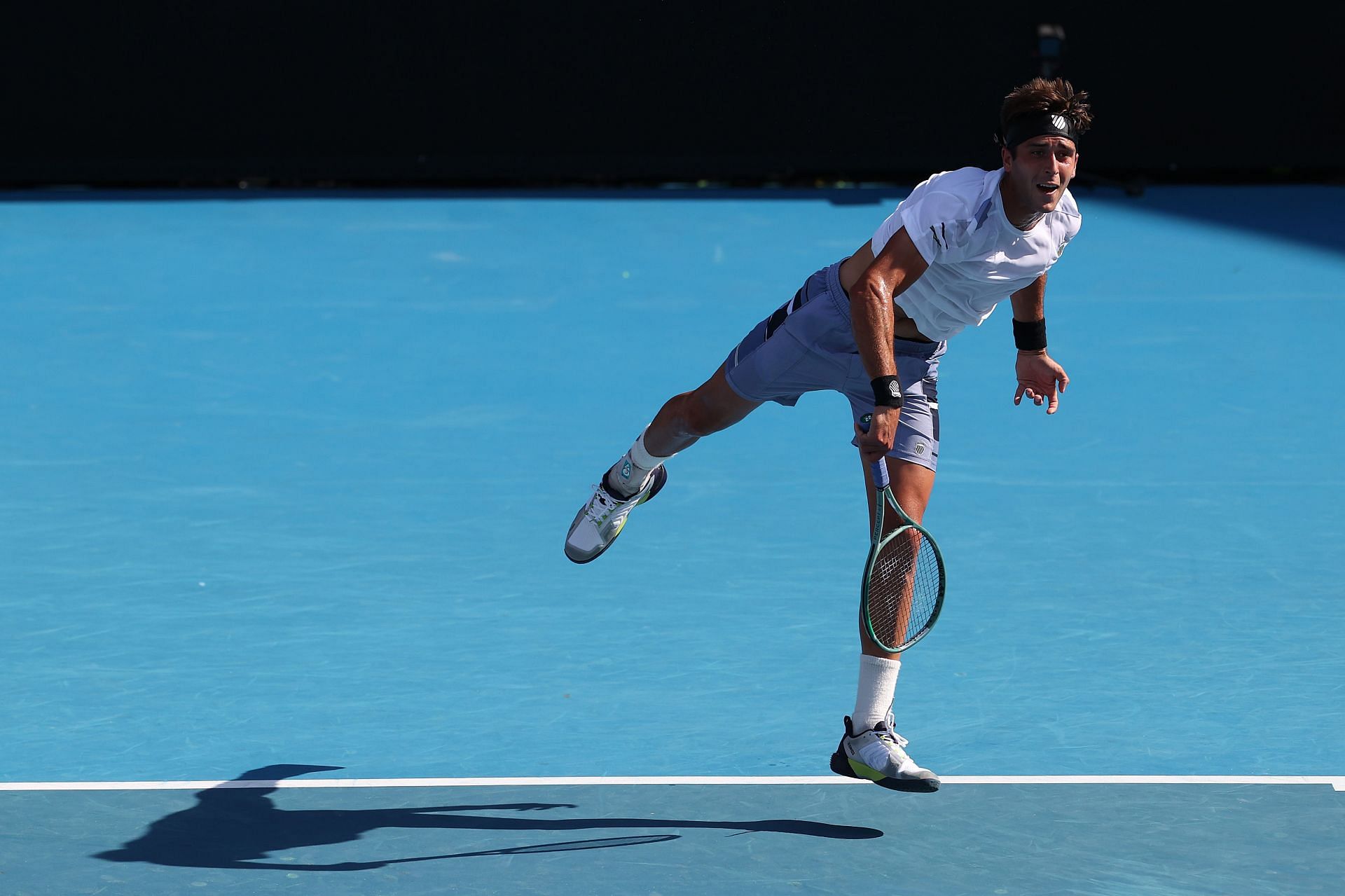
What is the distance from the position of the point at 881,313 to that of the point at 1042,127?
75 centimetres

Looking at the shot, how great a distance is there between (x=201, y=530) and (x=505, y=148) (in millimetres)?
9131

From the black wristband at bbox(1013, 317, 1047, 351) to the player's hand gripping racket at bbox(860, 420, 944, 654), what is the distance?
40.9 inches

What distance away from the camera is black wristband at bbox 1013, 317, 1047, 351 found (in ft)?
21.6

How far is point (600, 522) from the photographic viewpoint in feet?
23.9

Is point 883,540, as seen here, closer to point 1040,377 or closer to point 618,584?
point 1040,377

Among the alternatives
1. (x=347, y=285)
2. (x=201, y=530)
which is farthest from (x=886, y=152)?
(x=201, y=530)

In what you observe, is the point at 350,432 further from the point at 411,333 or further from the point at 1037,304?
the point at 1037,304

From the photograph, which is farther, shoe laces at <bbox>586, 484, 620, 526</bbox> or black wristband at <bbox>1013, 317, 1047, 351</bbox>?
shoe laces at <bbox>586, 484, 620, 526</bbox>

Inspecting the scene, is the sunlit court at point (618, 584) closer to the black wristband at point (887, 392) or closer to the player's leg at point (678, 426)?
the player's leg at point (678, 426)

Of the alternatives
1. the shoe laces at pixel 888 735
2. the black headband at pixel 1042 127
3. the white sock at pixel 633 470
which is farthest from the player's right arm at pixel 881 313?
the white sock at pixel 633 470

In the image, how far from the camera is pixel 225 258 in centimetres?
1488

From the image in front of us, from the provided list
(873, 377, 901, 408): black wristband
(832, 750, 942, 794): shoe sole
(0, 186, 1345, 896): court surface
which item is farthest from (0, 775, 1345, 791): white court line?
(873, 377, 901, 408): black wristband

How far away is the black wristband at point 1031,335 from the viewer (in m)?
6.59

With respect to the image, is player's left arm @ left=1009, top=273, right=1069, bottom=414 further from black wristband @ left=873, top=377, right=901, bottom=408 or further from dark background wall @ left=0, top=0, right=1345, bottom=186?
dark background wall @ left=0, top=0, right=1345, bottom=186
